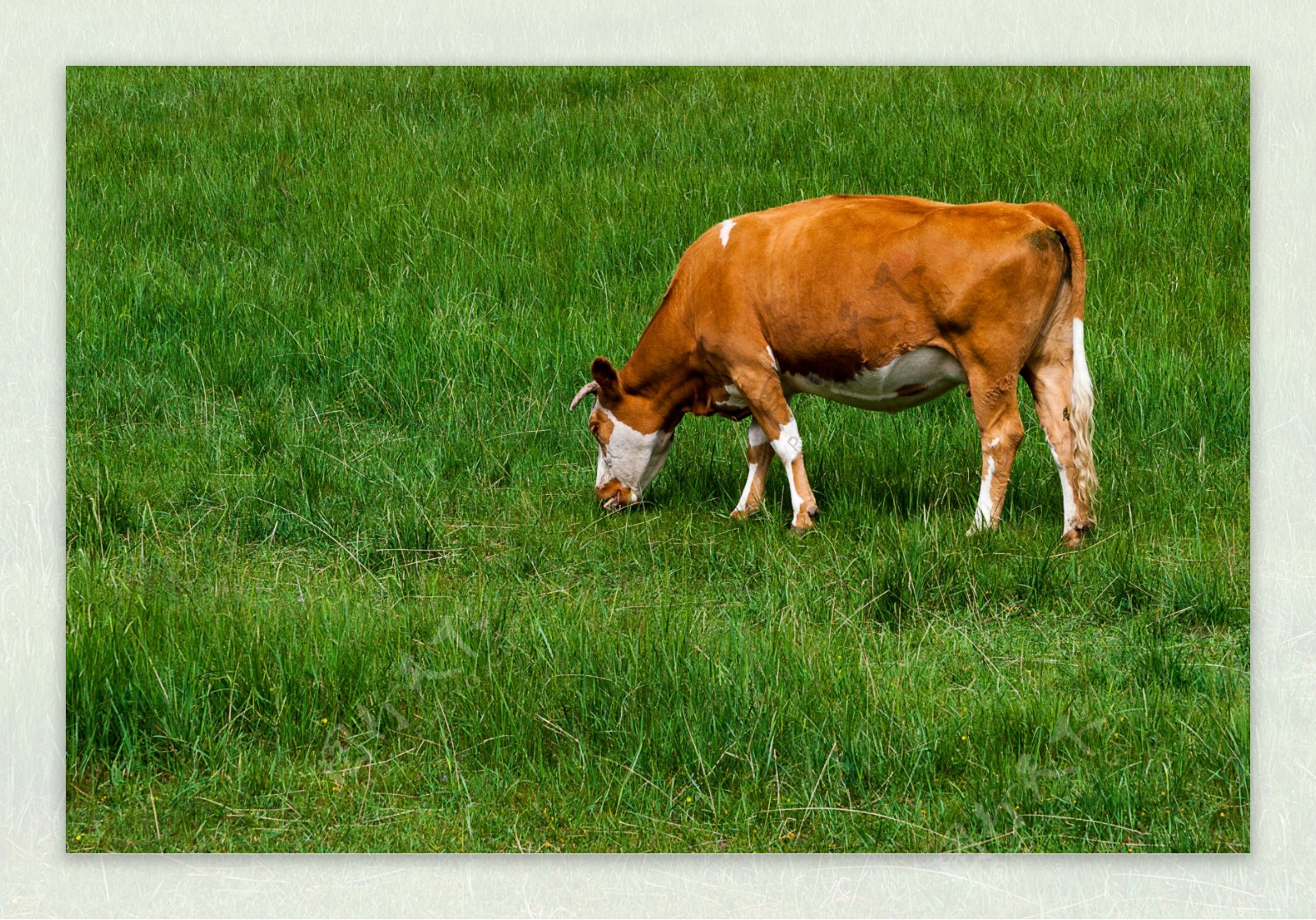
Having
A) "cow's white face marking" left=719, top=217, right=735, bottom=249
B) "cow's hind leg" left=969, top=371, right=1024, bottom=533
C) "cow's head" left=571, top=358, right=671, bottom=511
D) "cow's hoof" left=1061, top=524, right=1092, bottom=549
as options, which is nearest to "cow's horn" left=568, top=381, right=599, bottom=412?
"cow's head" left=571, top=358, right=671, bottom=511

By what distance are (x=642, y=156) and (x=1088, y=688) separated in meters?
4.27

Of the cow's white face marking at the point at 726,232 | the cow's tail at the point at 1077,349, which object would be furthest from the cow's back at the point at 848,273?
the cow's tail at the point at 1077,349

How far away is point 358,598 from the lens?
6672 millimetres

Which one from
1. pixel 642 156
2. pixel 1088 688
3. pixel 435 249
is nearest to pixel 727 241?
pixel 642 156

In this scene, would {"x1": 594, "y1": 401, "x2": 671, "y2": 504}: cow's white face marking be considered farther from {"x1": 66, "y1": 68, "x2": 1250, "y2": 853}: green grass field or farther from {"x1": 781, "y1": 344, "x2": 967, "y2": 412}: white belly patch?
{"x1": 781, "y1": 344, "x2": 967, "y2": 412}: white belly patch

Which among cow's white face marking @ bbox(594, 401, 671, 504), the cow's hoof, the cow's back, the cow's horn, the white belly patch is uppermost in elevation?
the cow's back

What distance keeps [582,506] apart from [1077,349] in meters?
2.50

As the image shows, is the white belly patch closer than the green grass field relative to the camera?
No

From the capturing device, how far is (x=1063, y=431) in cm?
719

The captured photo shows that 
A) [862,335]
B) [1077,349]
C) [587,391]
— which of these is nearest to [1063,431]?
[1077,349]

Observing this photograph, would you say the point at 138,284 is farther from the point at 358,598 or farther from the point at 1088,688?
the point at 1088,688

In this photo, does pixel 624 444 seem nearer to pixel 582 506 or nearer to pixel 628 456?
pixel 628 456

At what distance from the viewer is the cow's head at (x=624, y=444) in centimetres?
798

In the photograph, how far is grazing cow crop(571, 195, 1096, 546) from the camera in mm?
6914
